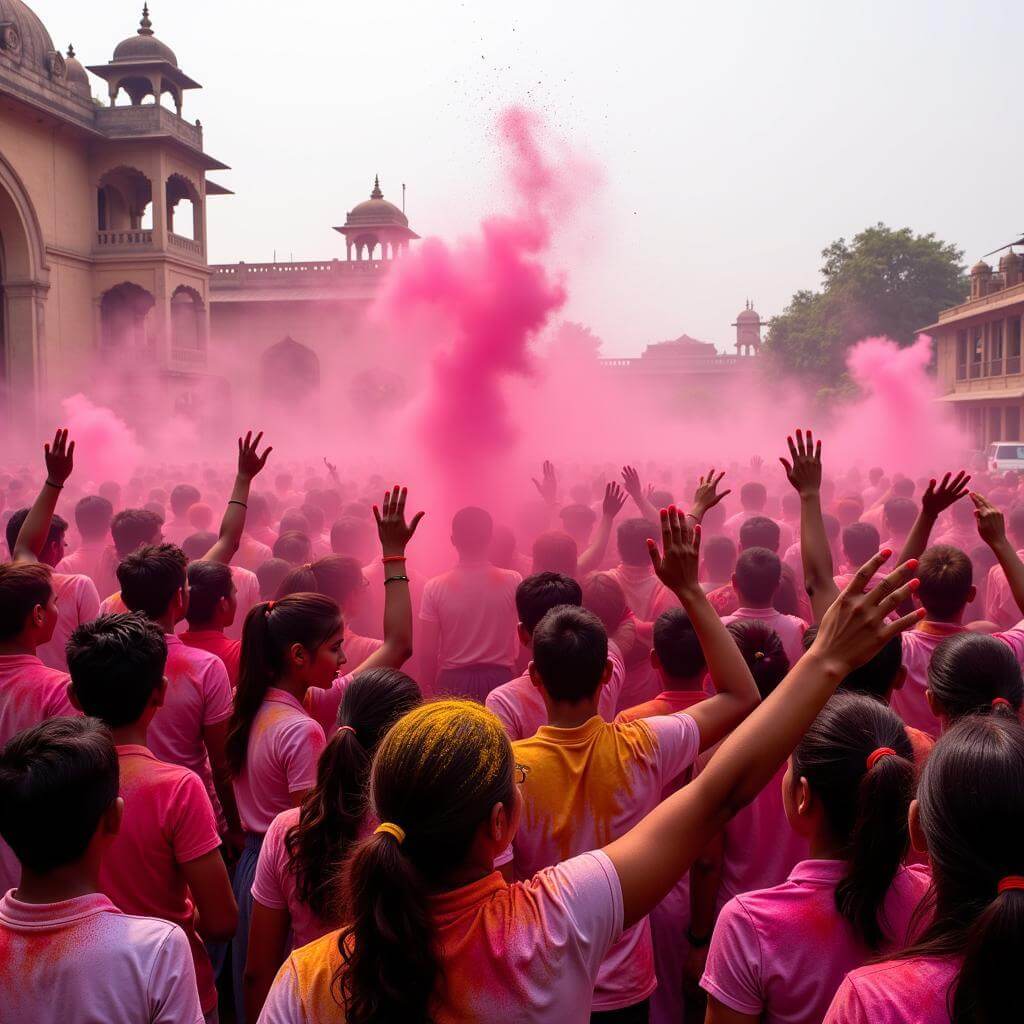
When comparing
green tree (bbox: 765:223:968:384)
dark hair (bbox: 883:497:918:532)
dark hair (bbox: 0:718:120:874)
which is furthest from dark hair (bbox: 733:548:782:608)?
green tree (bbox: 765:223:968:384)

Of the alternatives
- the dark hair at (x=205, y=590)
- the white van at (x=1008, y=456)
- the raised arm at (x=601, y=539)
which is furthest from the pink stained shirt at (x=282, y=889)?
the white van at (x=1008, y=456)

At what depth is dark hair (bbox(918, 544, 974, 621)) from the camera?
402 centimetres

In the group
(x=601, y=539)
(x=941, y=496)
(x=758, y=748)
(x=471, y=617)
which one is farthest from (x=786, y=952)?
(x=601, y=539)

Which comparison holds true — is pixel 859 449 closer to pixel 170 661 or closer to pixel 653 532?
pixel 653 532

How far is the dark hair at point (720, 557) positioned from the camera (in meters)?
5.99

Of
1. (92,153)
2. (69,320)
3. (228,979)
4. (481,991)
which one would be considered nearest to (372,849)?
(481,991)

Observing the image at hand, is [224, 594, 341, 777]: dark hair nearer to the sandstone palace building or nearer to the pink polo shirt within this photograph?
the pink polo shirt

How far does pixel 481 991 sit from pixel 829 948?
32.7 inches

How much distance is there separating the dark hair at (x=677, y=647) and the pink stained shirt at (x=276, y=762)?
48.7 inches

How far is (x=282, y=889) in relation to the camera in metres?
2.54

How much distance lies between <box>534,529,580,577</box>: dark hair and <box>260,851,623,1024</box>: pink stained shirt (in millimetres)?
3891

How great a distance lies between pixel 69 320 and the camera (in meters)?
27.8

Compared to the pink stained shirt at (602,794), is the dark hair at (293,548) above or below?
above

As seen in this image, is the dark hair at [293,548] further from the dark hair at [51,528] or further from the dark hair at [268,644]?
the dark hair at [268,644]
